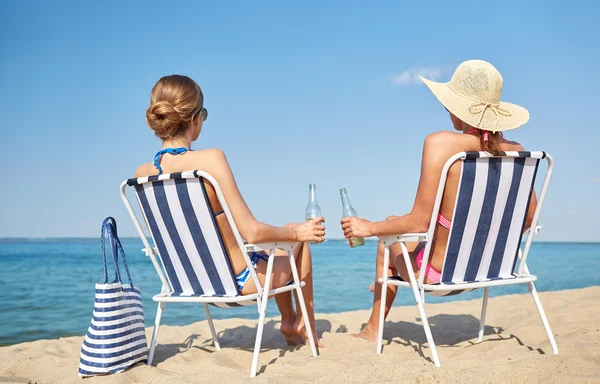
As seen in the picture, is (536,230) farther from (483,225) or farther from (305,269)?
(305,269)

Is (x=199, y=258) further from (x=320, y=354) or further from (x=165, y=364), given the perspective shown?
(x=320, y=354)

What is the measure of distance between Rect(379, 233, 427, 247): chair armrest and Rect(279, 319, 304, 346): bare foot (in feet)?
3.23

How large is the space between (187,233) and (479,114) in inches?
70.5

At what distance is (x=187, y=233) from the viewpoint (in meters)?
3.07

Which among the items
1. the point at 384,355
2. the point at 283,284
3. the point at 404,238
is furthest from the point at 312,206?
the point at 384,355

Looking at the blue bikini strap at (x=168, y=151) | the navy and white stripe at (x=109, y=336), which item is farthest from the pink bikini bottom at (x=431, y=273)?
the navy and white stripe at (x=109, y=336)

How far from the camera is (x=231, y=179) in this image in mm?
2986

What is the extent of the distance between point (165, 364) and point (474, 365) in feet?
5.91

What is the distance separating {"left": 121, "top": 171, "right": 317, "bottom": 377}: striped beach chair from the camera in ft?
9.66

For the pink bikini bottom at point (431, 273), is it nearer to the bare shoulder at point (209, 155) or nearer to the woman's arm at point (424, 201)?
the woman's arm at point (424, 201)

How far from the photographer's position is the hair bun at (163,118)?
311cm

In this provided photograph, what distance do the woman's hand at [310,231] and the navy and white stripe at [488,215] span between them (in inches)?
28.9

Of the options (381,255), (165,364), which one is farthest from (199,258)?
(381,255)

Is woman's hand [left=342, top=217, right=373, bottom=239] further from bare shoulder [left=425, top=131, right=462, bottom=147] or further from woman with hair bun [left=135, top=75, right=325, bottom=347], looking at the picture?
bare shoulder [left=425, top=131, right=462, bottom=147]
